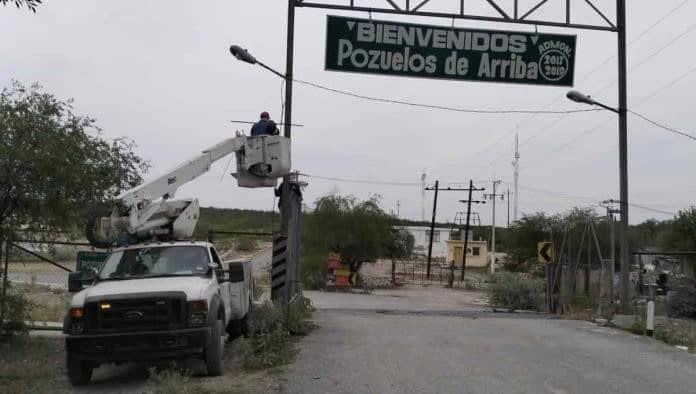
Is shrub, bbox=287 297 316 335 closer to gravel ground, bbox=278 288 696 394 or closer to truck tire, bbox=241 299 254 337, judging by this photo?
gravel ground, bbox=278 288 696 394

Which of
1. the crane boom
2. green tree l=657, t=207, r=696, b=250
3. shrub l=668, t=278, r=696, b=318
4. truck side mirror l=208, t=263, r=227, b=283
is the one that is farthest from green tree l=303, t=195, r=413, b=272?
truck side mirror l=208, t=263, r=227, b=283

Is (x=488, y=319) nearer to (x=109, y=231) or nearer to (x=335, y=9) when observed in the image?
(x=335, y=9)

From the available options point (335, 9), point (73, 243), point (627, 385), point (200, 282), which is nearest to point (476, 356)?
point (627, 385)

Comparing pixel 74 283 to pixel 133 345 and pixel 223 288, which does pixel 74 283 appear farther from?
pixel 223 288

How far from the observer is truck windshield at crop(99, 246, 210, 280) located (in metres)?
11.2

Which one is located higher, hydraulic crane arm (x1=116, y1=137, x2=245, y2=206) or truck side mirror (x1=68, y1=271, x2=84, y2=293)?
hydraulic crane arm (x1=116, y1=137, x2=245, y2=206)

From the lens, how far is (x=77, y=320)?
1001 centimetres

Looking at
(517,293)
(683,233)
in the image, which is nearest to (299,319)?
(517,293)

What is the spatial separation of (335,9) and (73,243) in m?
7.81

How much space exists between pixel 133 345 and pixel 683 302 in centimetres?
1690

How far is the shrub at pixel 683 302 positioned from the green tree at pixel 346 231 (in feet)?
101

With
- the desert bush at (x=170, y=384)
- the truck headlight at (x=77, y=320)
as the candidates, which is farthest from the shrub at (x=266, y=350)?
the truck headlight at (x=77, y=320)

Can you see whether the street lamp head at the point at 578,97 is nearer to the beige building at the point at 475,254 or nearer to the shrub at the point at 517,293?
the shrub at the point at 517,293

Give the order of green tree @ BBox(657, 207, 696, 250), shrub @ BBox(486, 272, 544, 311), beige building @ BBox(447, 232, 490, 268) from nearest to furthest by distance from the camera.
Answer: shrub @ BBox(486, 272, 544, 311), green tree @ BBox(657, 207, 696, 250), beige building @ BBox(447, 232, 490, 268)
